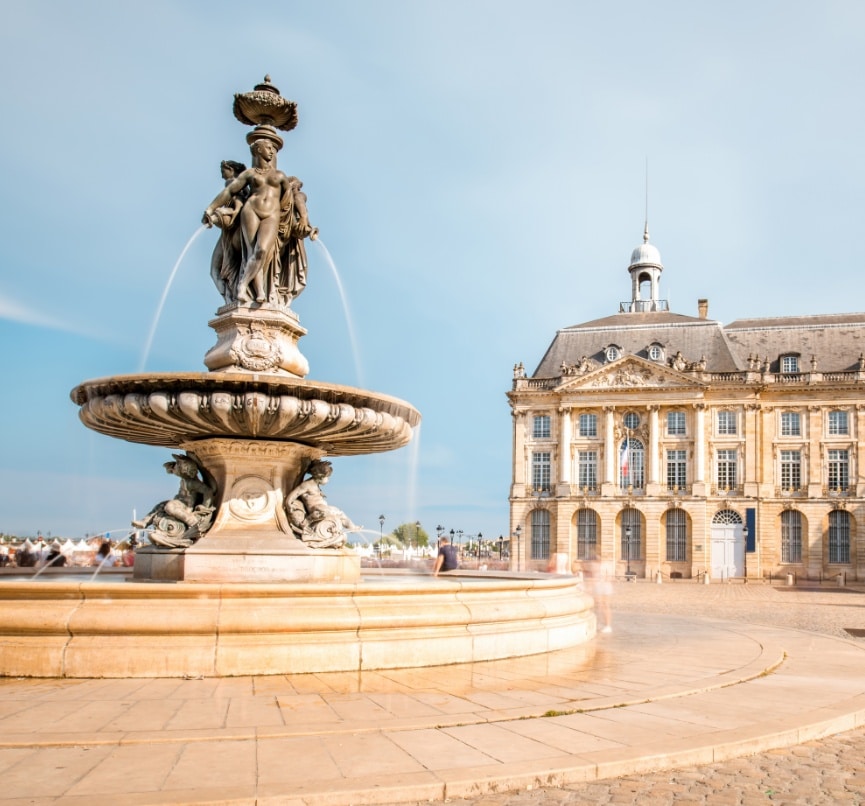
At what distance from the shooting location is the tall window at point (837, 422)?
57.0m

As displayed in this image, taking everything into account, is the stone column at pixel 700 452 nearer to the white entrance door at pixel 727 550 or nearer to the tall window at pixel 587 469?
the white entrance door at pixel 727 550

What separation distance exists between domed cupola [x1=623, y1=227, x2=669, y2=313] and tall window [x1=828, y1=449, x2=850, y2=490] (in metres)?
16.8

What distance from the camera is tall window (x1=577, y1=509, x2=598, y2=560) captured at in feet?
196

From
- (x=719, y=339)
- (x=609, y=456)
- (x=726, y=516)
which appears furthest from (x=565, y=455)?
(x=719, y=339)

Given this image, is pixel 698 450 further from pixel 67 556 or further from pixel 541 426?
pixel 67 556

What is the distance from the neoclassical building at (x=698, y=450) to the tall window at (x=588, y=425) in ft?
0.30

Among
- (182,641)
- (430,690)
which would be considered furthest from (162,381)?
(430,690)

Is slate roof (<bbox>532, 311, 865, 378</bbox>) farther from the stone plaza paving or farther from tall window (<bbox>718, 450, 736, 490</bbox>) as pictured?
the stone plaza paving

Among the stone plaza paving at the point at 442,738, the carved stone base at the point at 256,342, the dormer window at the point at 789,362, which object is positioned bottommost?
the stone plaza paving at the point at 442,738

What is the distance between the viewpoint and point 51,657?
23.1 feet

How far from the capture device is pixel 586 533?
197 feet

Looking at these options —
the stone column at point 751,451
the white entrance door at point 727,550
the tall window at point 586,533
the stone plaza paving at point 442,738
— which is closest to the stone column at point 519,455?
the tall window at point 586,533

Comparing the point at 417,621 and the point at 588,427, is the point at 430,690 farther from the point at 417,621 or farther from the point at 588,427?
the point at 588,427

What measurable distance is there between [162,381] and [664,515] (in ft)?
174
